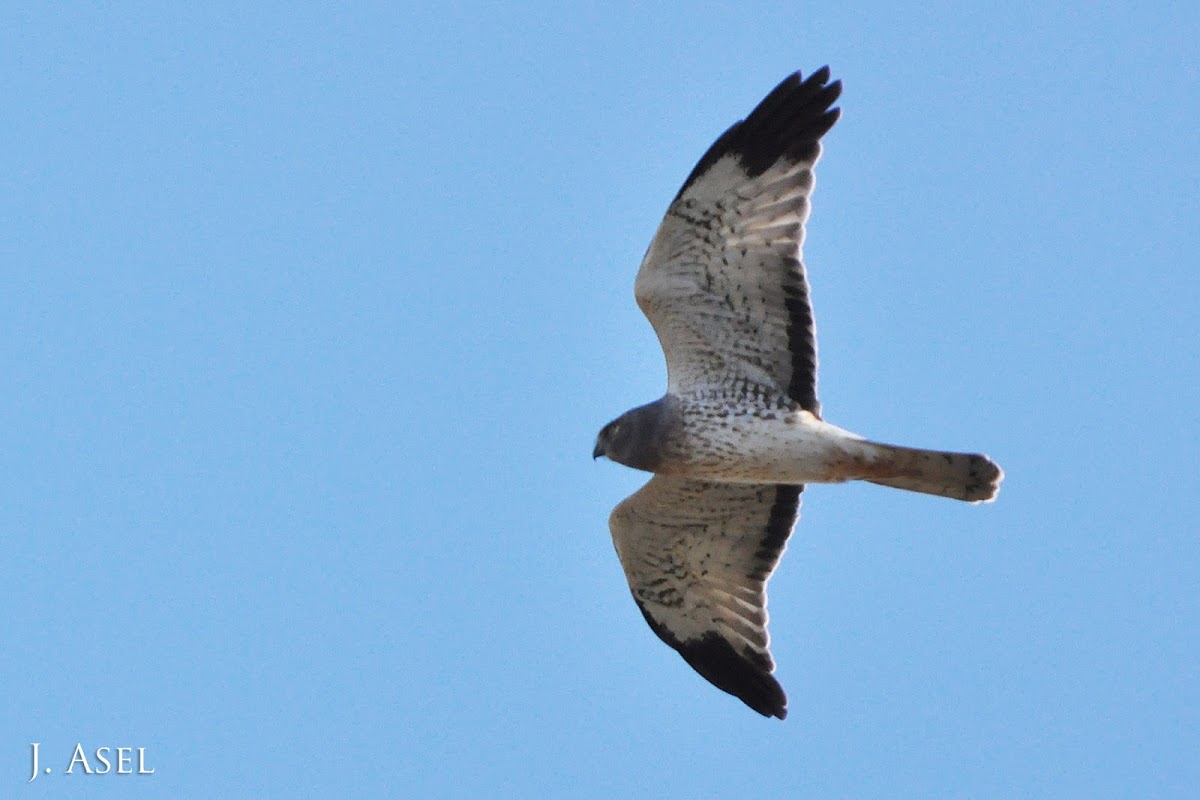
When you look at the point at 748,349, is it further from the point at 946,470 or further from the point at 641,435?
the point at 946,470

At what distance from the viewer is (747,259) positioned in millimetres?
10156

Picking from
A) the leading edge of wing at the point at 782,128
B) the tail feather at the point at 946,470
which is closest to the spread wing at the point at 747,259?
the leading edge of wing at the point at 782,128

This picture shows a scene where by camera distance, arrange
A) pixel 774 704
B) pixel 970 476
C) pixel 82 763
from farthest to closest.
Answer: pixel 82 763
pixel 774 704
pixel 970 476

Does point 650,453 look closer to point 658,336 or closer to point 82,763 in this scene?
point 658,336

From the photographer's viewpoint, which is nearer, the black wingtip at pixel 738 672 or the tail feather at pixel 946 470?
the tail feather at pixel 946 470

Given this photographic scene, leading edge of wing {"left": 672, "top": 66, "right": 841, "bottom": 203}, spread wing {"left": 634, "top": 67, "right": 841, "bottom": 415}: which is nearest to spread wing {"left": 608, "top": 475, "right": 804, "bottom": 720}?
spread wing {"left": 634, "top": 67, "right": 841, "bottom": 415}

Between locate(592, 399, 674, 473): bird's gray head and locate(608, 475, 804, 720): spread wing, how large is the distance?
0.57 metres

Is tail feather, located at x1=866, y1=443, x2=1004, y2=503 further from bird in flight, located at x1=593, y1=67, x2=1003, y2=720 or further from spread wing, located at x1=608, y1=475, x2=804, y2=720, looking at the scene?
spread wing, located at x1=608, y1=475, x2=804, y2=720

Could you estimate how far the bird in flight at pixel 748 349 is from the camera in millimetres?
10023

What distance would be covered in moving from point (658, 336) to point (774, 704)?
2.30 meters

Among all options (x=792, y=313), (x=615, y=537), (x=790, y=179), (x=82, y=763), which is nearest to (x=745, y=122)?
(x=790, y=179)

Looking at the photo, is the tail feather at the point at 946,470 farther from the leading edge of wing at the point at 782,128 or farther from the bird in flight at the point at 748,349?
the leading edge of wing at the point at 782,128

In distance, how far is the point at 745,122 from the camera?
394 inches

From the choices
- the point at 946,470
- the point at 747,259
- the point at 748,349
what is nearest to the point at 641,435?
the point at 748,349
